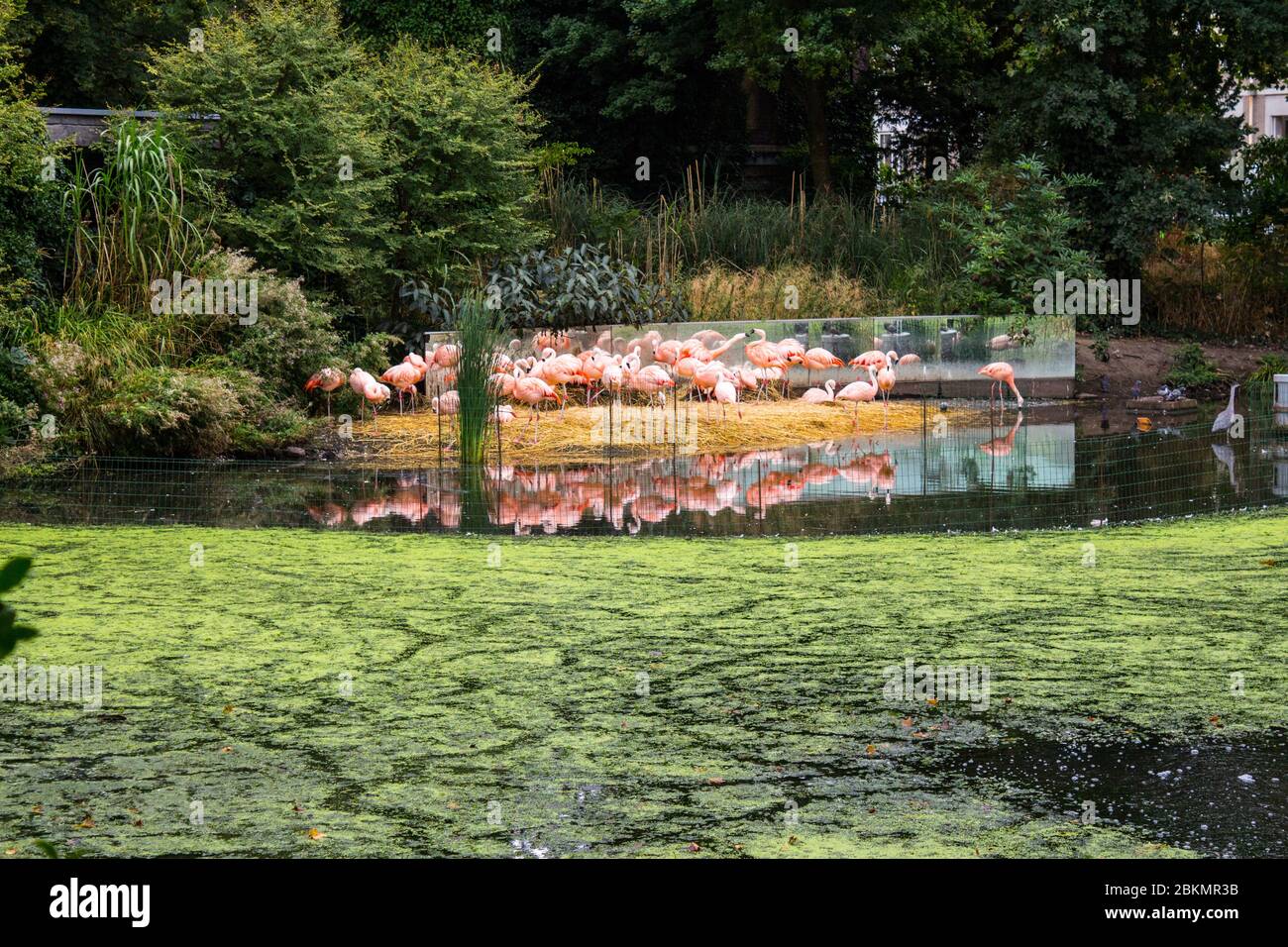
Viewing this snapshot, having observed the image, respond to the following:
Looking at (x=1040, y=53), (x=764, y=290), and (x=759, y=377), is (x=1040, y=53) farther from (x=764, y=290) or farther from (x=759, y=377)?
(x=759, y=377)

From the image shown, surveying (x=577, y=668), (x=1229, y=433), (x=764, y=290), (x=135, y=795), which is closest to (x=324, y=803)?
(x=135, y=795)

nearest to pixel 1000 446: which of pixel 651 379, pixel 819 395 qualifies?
pixel 819 395

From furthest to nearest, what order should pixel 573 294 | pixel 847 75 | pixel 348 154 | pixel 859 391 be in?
pixel 847 75
pixel 573 294
pixel 348 154
pixel 859 391

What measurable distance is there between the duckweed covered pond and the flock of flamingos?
3.49 meters

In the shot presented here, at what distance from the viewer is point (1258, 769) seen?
4012 millimetres

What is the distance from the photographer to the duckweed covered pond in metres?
3.65

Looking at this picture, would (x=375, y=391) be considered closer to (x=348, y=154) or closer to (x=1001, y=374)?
(x=348, y=154)

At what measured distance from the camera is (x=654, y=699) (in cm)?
472

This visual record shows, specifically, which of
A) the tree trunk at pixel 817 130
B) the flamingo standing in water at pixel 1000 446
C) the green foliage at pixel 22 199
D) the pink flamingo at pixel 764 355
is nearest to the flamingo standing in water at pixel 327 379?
the green foliage at pixel 22 199

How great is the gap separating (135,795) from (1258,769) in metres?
2.89

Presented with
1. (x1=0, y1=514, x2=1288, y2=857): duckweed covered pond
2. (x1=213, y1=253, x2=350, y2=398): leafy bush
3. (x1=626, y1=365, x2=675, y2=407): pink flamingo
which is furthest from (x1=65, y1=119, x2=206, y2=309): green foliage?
(x1=0, y1=514, x2=1288, y2=857): duckweed covered pond

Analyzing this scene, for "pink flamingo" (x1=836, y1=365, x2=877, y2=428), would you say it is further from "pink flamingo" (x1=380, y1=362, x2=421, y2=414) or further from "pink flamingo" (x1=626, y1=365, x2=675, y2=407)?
"pink flamingo" (x1=380, y1=362, x2=421, y2=414)

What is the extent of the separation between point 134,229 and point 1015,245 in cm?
768

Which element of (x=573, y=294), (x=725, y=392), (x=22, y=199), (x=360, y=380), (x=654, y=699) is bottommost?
(x=654, y=699)
